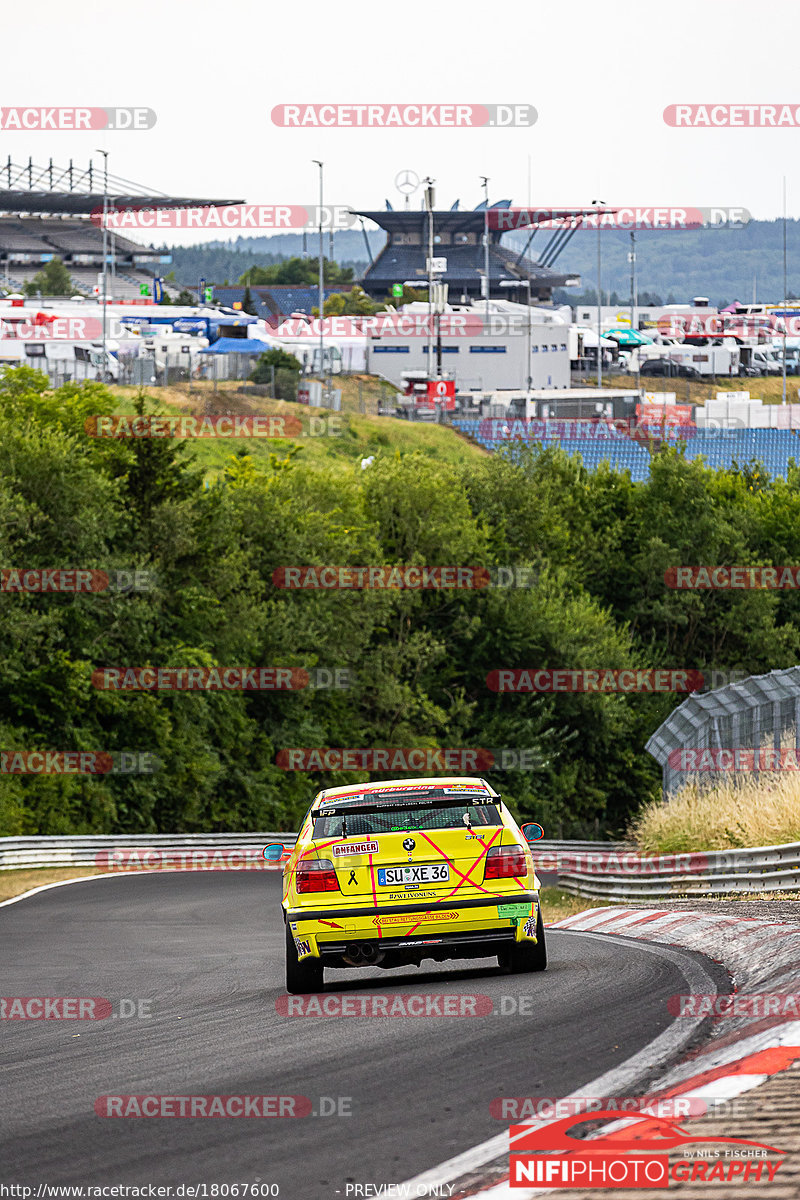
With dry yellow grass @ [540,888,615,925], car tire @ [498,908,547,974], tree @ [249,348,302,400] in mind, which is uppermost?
tree @ [249,348,302,400]

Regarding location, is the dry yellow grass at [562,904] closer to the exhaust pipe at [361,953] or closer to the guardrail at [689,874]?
the guardrail at [689,874]

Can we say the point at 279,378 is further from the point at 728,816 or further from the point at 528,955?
the point at 528,955

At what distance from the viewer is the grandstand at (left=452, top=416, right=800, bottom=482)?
84062 millimetres

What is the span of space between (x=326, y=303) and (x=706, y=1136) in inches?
6837

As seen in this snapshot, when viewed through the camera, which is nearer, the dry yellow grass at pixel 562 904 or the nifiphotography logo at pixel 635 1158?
the nifiphotography logo at pixel 635 1158

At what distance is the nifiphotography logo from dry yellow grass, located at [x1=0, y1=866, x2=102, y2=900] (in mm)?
20336

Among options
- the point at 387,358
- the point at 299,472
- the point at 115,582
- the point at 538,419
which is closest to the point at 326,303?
the point at 387,358

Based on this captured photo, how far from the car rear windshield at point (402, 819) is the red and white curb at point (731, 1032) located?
Answer: 183 cm

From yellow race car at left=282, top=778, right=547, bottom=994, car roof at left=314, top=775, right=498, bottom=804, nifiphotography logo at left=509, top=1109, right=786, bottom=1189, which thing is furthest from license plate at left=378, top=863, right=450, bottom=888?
nifiphotography logo at left=509, top=1109, right=786, bottom=1189

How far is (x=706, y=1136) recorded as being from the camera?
17.3ft

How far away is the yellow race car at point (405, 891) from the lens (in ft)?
32.5

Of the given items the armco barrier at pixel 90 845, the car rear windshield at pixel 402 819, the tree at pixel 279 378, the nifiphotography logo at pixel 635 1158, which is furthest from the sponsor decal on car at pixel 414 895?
the tree at pixel 279 378

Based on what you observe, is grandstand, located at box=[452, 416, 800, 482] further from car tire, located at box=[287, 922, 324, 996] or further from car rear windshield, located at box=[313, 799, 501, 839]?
car tire, located at box=[287, 922, 324, 996]

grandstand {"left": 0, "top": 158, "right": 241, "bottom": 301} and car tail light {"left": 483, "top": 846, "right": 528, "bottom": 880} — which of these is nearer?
car tail light {"left": 483, "top": 846, "right": 528, "bottom": 880}
